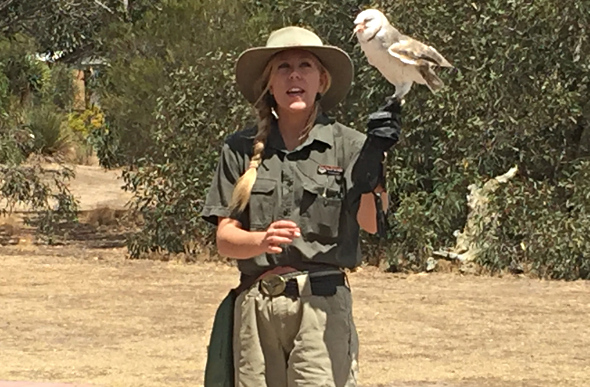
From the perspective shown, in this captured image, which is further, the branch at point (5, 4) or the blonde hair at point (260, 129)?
the branch at point (5, 4)

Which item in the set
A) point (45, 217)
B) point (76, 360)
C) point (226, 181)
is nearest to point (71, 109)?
point (45, 217)

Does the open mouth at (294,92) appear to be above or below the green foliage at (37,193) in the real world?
above

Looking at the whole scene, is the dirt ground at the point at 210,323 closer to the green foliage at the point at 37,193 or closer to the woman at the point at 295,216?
the green foliage at the point at 37,193

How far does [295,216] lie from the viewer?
148 inches

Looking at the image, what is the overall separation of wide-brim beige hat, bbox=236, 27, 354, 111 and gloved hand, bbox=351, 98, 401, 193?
30 cm

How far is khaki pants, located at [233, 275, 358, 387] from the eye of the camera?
12.0ft

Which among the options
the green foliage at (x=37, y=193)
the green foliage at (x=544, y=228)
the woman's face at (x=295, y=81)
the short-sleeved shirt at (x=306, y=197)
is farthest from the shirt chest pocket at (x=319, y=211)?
the green foliage at (x=37, y=193)

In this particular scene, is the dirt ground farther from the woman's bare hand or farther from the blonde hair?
the woman's bare hand

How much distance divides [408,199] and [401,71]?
9528mm

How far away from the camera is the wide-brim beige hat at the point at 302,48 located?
380 cm

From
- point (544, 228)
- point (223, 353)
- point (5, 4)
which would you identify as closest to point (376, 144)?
point (223, 353)

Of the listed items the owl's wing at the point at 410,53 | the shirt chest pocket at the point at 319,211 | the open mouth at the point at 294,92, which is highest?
the owl's wing at the point at 410,53

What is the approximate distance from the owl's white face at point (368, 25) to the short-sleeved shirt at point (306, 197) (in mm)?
387

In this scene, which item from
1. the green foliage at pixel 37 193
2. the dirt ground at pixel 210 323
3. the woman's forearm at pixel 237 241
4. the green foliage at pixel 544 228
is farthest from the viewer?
the green foliage at pixel 37 193
